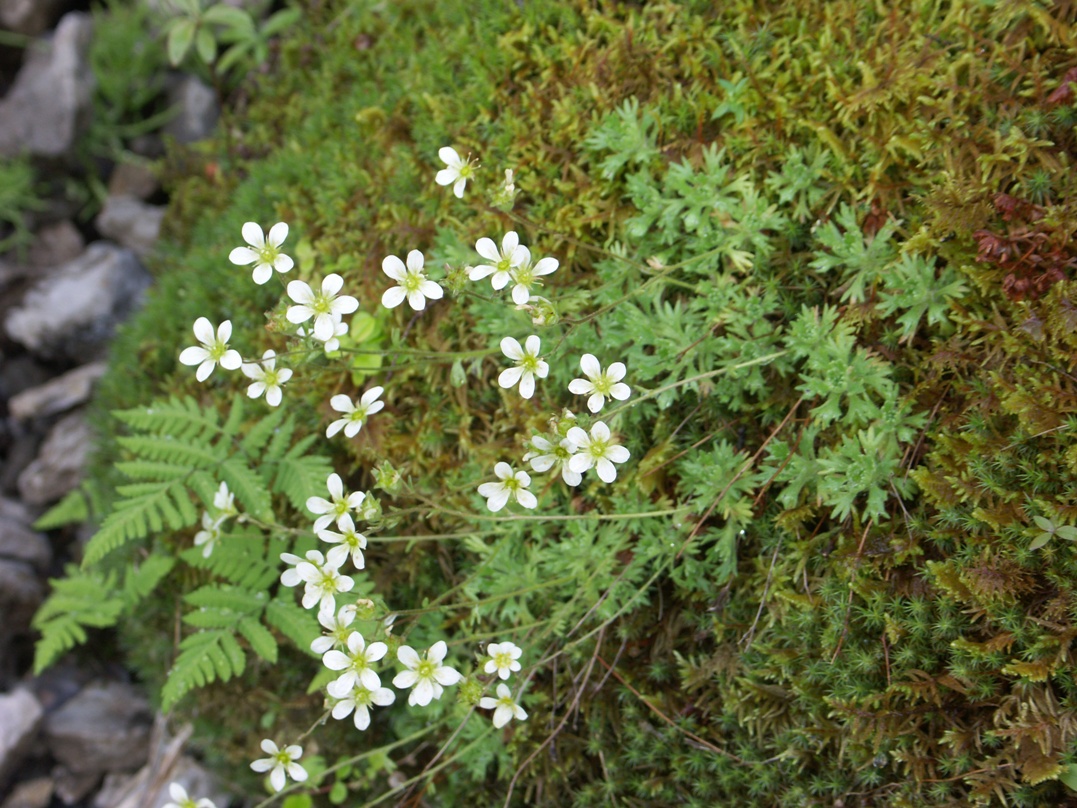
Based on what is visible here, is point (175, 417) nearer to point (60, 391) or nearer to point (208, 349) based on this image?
point (208, 349)

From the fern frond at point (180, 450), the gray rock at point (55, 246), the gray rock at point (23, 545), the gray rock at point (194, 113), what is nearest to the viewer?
the fern frond at point (180, 450)

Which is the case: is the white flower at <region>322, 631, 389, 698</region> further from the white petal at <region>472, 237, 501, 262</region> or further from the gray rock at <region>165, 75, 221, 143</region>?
the gray rock at <region>165, 75, 221, 143</region>

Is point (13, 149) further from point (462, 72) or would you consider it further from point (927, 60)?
point (927, 60)

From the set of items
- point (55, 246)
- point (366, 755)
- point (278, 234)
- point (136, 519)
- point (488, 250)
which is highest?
point (278, 234)

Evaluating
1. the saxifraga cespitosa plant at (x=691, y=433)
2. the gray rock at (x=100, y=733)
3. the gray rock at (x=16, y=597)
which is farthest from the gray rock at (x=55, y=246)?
the gray rock at (x=100, y=733)

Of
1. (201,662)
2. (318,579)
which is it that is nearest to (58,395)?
(201,662)

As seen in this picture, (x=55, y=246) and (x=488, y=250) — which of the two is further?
(x=55, y=246)

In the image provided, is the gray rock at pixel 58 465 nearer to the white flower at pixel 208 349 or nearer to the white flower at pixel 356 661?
the white flower at pixel 208 349
